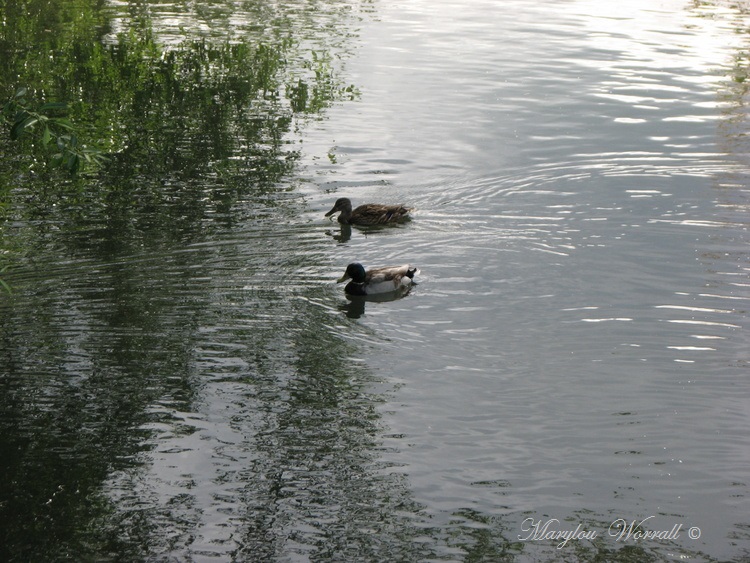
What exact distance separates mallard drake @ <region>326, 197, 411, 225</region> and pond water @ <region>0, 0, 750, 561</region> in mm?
155

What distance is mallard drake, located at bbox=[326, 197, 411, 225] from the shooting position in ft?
43.7

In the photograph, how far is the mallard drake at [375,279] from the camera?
1119 cm

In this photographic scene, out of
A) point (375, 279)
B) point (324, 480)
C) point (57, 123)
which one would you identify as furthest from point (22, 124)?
point (375, 279)

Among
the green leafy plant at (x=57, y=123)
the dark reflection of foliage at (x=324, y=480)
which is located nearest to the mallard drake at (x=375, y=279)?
the dark reflection of foliage at (x=324, y=480)

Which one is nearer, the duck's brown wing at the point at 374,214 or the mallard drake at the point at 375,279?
the mallard drake at the point at 375,279

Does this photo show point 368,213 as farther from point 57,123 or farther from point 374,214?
point 57,123

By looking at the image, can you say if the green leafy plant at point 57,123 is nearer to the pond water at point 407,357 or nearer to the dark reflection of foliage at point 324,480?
the pond water at point 407,357

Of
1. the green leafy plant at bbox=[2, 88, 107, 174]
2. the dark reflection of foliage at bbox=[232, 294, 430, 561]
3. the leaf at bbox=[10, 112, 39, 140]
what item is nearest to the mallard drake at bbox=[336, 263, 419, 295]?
the dark reflection of foliage at bbox=[232, 294, 430, 561]

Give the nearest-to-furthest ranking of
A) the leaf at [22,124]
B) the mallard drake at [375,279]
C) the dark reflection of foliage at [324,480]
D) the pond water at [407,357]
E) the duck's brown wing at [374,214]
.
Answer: the leaf at [22,124], the dark reflection of foliage at [324,480], the pond water at [407,357], the mallard drake at [375,279], the duck's brown wing at [374,214]

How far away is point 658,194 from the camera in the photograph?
14273 mm

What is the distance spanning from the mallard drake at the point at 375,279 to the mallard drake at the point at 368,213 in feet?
5.89

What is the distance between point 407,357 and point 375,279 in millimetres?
1698

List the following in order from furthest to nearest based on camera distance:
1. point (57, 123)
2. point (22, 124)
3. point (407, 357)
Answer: point (407, 357)
point (57, 123)
point (22, 124)

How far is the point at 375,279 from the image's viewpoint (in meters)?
11.2
